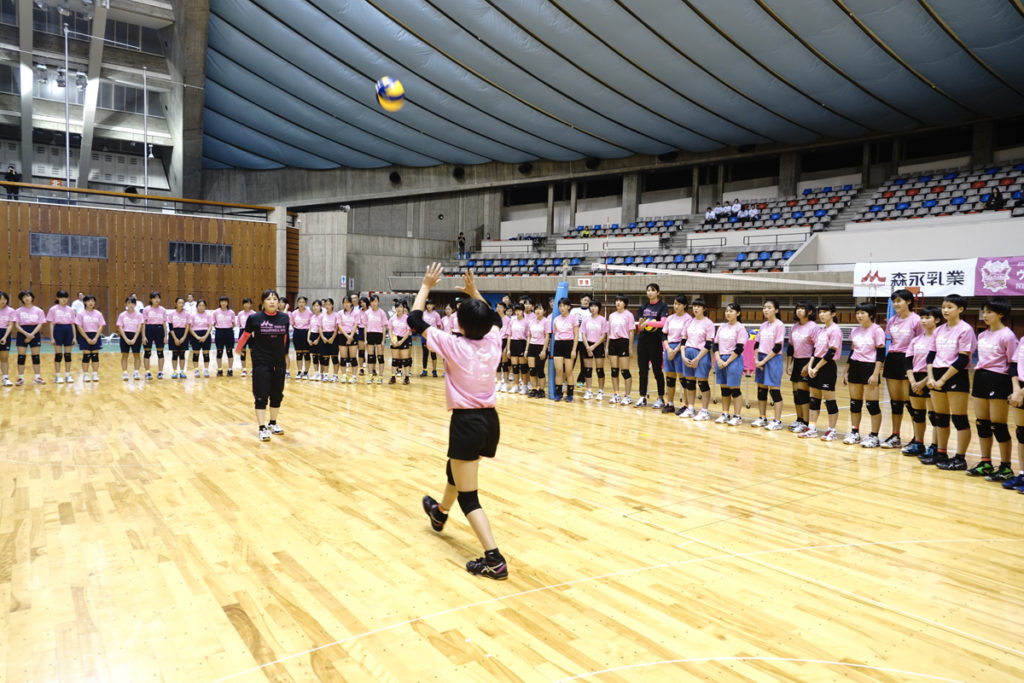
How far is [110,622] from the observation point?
296 cm

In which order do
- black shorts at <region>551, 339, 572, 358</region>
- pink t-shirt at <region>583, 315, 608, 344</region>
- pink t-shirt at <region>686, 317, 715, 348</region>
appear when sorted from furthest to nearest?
black shorts at <region>551, 339, 572, 358</region>, pink t-shirt at <region>583, 315, 608, 344</region>, pink t-shirt at <region>686, 317, 715, 348</region>

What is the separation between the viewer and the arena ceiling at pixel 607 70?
1681 cm

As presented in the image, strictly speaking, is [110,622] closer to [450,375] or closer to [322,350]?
[450,375]

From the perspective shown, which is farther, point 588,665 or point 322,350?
point 322,350

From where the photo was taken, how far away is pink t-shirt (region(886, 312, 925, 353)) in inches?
279

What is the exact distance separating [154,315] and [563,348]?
8.32 m

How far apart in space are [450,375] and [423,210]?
3053cm

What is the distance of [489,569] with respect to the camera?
11.7 feet

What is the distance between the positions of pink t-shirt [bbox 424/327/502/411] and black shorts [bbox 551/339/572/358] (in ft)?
24.0

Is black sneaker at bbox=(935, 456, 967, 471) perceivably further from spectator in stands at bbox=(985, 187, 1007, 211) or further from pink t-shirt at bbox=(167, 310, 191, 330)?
spectator in stands at bbox=(985, 187, 1007, 211)

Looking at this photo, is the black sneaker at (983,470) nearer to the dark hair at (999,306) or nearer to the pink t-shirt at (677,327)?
the dark hair at (999,306)

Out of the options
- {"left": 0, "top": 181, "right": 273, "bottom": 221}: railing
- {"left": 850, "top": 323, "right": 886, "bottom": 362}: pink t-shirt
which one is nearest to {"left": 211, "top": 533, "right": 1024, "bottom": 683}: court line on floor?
{"left": 850, "top": 323, "right": 886, "bottom": 362}: pink t-shirt

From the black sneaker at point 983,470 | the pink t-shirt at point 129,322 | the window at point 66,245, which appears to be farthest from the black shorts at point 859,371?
the window at point 66,245

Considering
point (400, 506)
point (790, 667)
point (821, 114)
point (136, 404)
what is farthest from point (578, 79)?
point (790, 667)
